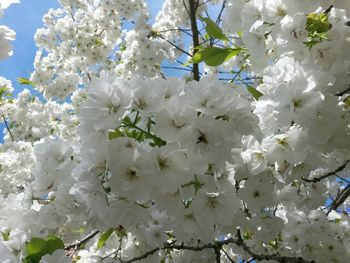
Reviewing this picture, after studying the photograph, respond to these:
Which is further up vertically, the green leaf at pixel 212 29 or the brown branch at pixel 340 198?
the green leaf at pixel 212 29

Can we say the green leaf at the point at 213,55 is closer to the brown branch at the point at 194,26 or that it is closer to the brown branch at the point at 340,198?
the brown branch at the point at 194,26

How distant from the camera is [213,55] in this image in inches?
95.1

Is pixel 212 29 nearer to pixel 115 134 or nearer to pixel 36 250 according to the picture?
pixel 115 134

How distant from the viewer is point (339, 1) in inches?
70.9

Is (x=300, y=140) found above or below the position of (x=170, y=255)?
above

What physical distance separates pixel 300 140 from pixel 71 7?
8.53 metres

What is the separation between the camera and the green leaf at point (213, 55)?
7.83 feet

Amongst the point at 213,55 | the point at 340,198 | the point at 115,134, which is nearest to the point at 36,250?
the point at 115,134

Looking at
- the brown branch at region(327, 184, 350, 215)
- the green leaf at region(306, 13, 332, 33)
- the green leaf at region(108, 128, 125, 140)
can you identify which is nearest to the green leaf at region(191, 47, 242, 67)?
the green leaf at region(306, 13, 332, 33)

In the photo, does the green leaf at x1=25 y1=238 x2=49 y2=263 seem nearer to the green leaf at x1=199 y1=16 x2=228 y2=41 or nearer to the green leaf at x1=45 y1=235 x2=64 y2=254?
the green leaf at x1=45 y1=235 x2=64 y2=254

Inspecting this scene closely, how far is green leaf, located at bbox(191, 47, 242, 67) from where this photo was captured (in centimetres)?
239

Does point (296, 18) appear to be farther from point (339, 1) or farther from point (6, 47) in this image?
point (6, 47)

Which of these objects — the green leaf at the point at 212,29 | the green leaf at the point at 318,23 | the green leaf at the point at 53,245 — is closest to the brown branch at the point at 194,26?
the green leaf at the point at 212,29

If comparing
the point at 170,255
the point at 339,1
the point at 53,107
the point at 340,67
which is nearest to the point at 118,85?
the point at 339,1
